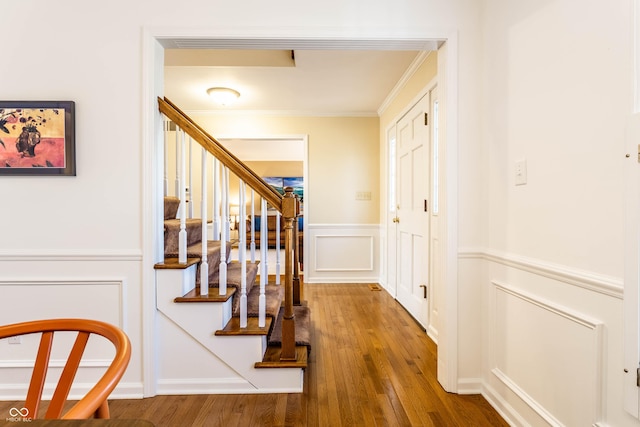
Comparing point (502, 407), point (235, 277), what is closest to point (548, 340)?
point (502, 407)

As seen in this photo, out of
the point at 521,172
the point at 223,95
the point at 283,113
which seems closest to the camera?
the point at 521,172

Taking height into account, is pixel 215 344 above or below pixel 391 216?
below

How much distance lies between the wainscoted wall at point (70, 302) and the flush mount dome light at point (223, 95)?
7.44 ft

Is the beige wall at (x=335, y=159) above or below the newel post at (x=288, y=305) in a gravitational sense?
above

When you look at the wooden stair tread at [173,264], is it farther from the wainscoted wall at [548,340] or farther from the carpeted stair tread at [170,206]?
the wainscoted wall at [548,340]

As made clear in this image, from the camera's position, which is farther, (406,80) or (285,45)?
(406,80)

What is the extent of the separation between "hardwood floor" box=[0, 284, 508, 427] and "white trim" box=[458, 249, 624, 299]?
787 millimetres

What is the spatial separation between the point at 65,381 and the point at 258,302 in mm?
1481

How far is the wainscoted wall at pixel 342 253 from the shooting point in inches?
171

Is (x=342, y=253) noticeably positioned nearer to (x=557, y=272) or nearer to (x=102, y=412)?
(x=557, y=272)

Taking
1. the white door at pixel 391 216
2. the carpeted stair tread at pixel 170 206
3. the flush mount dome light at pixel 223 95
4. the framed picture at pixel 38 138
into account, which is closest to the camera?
the framed picture at pixel 38 138

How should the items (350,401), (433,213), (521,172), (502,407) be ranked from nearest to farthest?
(521,172), (502,407), (350,401), (433,213)

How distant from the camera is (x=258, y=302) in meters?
2.20

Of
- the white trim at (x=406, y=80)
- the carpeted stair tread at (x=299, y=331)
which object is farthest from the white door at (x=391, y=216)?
the carpeted stair tread at (x=299, y=331)
